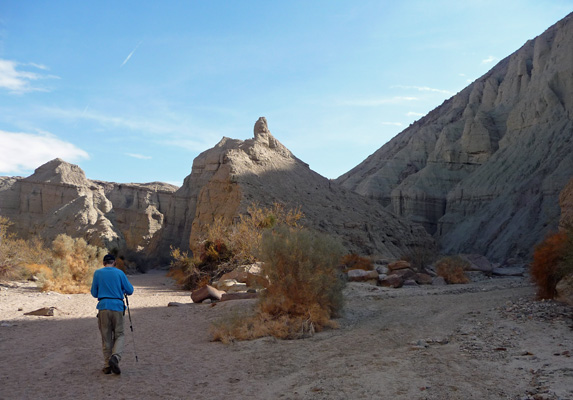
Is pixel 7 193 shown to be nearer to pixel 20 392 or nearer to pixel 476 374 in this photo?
pixel 20 392

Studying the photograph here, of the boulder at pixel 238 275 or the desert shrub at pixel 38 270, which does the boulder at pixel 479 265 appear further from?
the desert shrub at pixel 38 270

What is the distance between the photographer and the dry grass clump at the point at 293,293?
31.4 ft

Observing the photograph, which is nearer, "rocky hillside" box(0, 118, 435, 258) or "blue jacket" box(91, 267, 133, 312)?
"blue jacket" box(91, 267, 133, 312)

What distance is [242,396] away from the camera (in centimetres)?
582

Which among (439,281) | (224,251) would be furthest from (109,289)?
(224,251)

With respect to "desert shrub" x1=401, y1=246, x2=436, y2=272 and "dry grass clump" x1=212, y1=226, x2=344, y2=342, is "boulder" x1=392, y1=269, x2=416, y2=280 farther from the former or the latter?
"dry grass clump" x1=212, y1=226, x2=344, y2=342

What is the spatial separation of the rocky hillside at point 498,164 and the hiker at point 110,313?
31.7 metres

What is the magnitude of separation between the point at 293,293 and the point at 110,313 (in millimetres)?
4422

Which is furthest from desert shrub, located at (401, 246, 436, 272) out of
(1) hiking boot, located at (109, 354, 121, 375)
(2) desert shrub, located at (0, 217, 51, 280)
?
(2) desert shrub, located at (0, 217, 51, 280)

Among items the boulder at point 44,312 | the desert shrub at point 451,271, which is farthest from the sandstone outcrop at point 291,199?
the boulder at point 44,312

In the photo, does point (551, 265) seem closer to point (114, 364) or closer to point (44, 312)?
point (114, 364)

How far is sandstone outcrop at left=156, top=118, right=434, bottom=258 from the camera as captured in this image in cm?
3066

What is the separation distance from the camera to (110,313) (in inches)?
272

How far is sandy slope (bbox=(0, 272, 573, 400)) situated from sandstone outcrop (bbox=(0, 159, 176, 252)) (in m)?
28.4
